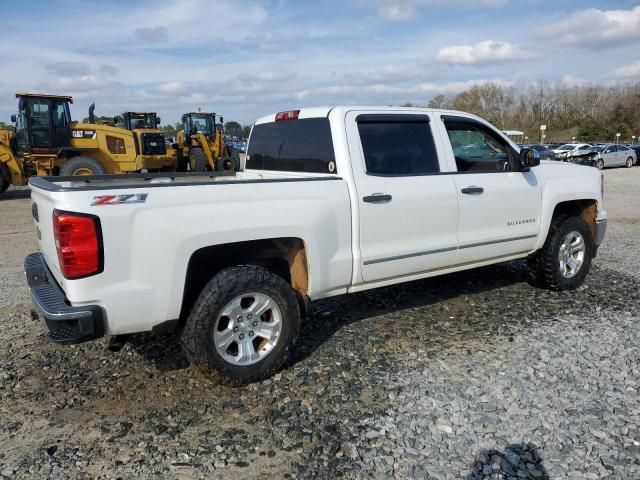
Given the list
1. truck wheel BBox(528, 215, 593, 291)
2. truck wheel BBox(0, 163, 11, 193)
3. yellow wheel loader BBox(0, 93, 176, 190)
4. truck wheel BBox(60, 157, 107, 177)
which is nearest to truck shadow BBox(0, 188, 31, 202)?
truck wheel BBox(0, 163, 11, 193)

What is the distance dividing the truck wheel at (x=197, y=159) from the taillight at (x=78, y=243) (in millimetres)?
17147

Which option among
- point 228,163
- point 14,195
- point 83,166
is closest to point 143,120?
point 228,163

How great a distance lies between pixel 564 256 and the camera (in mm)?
5684

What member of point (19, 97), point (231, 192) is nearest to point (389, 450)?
point (231, 192)

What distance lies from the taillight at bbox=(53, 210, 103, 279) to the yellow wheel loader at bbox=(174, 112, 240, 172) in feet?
54.9

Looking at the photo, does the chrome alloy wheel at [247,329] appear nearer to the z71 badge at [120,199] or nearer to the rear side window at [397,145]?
the z71 badge at [120,199]

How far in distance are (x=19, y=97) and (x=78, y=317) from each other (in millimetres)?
14276

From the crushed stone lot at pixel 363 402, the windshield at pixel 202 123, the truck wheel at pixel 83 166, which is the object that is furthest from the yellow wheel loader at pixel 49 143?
the crushed stone lot at pixel 363 402

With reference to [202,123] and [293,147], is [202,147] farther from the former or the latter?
[293,147]

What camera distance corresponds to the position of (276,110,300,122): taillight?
470 cm

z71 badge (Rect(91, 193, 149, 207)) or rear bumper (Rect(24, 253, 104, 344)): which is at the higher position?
z71 badge (Rect(91, 193, 149, 207))

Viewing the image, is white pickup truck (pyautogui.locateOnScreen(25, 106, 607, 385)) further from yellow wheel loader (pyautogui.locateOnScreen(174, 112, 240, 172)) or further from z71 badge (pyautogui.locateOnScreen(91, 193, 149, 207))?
yellow wheel loader (pyautogui.locateOnScreen(174, 112, 240, 172))

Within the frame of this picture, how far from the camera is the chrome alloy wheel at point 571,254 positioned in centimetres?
564

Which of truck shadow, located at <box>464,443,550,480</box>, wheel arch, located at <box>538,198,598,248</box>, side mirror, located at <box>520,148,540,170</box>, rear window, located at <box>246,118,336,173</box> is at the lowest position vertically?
truck shadow, located at <box>464,443,550,480</box>
